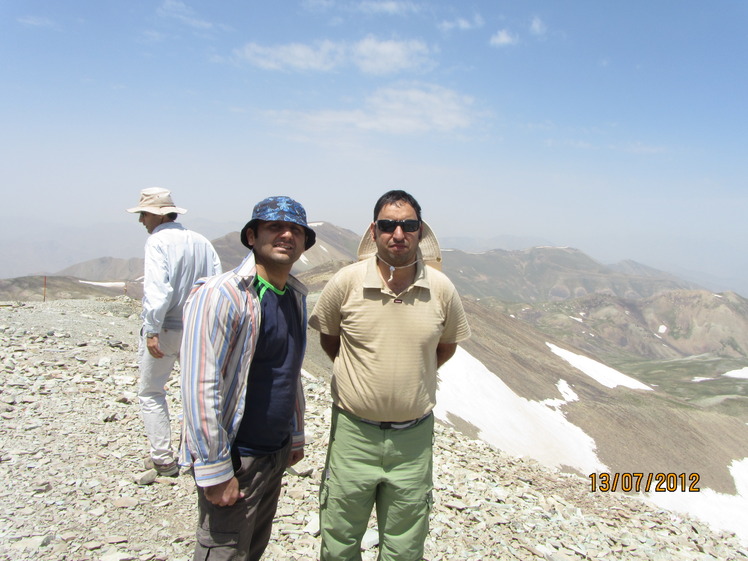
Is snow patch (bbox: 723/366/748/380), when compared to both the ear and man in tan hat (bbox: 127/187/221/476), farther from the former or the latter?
the ear

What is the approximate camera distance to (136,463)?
5.96 meters

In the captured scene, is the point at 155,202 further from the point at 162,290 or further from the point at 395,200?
the point at 395,200

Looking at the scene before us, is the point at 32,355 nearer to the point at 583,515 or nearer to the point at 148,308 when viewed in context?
the point at 148,308

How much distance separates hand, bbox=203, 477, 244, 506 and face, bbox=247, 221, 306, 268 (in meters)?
1.37

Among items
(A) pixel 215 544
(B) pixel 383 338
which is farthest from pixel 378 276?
(A) pixel 215 544

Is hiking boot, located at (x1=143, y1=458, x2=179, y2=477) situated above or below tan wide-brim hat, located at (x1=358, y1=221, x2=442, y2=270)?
below

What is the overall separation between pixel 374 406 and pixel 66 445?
17.1ft

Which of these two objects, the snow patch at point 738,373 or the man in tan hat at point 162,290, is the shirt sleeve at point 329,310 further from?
the snow patch at point 738,373

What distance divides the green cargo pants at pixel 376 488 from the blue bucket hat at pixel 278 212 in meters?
1.57

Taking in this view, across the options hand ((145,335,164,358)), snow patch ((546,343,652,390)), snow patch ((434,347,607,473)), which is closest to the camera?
hand ((145,335,164,358))

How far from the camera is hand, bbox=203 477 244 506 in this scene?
2732 mm

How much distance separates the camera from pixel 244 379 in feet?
9.16

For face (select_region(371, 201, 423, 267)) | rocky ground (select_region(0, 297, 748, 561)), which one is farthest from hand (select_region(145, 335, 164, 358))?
face (select_region(371, 201, 423, 267))

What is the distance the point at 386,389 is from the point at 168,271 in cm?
301
